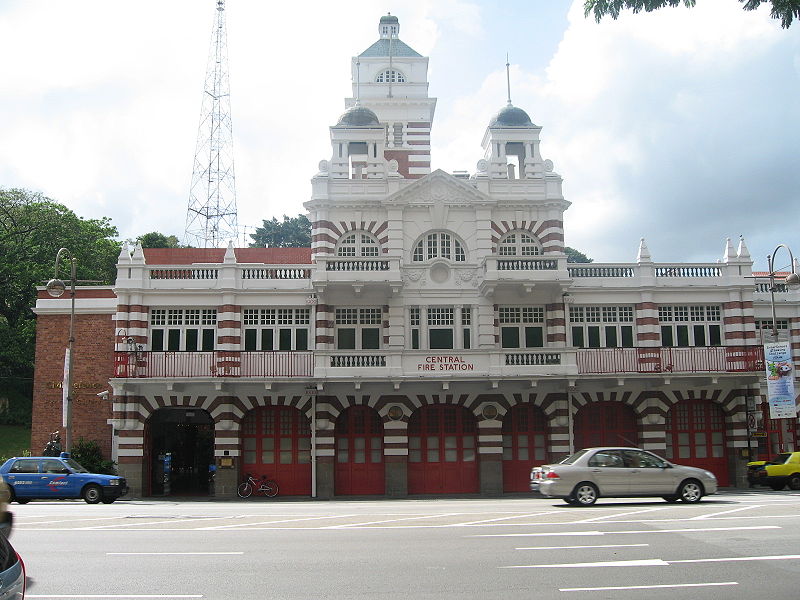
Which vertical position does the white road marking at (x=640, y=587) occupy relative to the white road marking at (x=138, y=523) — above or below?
below

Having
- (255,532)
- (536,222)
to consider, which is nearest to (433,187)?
(536,222)

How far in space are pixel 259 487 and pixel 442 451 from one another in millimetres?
7170

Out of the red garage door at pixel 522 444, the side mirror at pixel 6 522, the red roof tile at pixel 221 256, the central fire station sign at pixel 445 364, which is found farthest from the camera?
the red roof tile at pixel 221 256

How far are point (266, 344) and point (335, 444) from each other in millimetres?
4805

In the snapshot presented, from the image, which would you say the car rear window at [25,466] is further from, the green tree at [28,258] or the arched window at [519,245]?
the green tree at [28,258]

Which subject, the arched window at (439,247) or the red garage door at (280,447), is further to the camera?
the arched window at (439,247)

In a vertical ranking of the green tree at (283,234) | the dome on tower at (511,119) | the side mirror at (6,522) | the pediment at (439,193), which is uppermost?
the green tree at (283,234)

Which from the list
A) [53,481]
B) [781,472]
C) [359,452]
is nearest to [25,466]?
[53,481]

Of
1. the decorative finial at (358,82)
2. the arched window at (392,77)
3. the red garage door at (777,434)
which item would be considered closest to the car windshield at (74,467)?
the decorative finial at (358,82)

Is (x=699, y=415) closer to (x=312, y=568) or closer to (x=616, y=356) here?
(x=616, y=356)

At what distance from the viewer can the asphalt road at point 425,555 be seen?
35.1 ft

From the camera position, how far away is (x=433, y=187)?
111ft

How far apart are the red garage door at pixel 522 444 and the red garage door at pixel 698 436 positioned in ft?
16.8

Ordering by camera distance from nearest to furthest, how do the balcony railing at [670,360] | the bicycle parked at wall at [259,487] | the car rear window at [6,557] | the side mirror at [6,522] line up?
the car rear window at [6,557]
the side mirror at [6,522]
the bicycle parked at wall at [259,487]
the balcony railing at [670,360]
